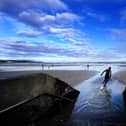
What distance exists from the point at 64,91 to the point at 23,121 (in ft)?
12.2

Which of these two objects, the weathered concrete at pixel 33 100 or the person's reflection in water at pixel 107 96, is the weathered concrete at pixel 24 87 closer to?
the weathered concrete at pixel 33 100

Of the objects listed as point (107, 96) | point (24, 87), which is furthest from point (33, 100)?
point (107, 96)

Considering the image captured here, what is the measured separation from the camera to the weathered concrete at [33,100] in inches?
224

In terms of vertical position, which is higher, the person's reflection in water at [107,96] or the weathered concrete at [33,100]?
the weathered concrete at [33,100]

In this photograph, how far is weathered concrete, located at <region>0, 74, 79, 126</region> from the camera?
5688mm

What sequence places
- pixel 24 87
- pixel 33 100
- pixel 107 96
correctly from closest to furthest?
pixel 24 87 → pixel 33 100 → pixel 107 96

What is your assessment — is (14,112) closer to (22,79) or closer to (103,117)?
(22,79)

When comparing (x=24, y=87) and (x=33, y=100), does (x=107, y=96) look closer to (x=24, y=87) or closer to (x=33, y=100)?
(x=33, y=100)

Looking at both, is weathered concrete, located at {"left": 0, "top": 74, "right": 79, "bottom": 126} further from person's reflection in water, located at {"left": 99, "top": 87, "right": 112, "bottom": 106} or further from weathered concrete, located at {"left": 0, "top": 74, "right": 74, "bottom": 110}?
person's reflection in water, located at {"left": 99, "top": 87, "right": 112, "bottom": 106}

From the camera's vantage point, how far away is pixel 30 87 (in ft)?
22.7

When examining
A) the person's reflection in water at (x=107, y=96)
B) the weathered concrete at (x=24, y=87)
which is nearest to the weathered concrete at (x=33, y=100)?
the weathered concrete at (x=24, y=87)

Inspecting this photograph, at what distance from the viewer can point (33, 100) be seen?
695 centimetres

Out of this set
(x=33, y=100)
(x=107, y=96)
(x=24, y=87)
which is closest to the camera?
(x=24, y=87)

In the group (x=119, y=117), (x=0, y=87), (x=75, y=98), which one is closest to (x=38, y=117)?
(x=0, y=87)
